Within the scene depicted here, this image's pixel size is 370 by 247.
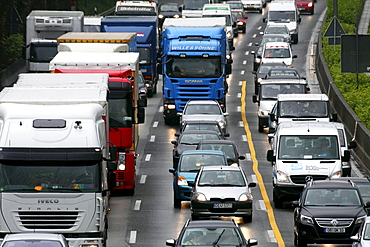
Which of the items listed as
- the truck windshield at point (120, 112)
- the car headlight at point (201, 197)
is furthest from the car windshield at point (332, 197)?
the truck windshield at point (120, 112)

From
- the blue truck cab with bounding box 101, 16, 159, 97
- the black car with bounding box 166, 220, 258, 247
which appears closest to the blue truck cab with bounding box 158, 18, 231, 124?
the blue truck cab with bounding box 101, 16, 159, 97

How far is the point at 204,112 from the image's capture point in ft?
132

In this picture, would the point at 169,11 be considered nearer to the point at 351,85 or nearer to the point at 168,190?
the point at 351,85

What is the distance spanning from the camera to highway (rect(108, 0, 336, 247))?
25.4 meters

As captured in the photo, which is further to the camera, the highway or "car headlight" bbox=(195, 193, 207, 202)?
"car headlight" bbox=(195, 193, 207, 202)

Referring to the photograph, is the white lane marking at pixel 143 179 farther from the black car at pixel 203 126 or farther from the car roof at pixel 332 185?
the car roof at pixel 332 185

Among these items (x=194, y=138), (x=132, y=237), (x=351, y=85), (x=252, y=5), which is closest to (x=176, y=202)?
(x=132, y=237)

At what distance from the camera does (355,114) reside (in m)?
38.4

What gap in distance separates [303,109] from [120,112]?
10468 millimetres

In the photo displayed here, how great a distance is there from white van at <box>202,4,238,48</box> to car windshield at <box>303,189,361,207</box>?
145 feet

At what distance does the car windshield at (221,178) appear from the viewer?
2650 centimetres

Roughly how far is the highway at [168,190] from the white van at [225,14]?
489 inches

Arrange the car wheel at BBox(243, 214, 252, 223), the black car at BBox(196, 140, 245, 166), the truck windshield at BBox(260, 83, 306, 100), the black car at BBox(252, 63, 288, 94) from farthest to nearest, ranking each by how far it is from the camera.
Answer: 1. the black car at BBox(252, 63, 288, 94)
2. the truck windshield at BBox(260, 83, 306, 100)
3. the black car at BBox(196, 140, 245, 166)
4. the car wheel at BBox(243, 214, 252, 223)

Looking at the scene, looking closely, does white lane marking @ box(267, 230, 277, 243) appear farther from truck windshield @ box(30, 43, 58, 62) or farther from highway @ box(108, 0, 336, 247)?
truck windshield @ box(30, 43, 58, 62)
